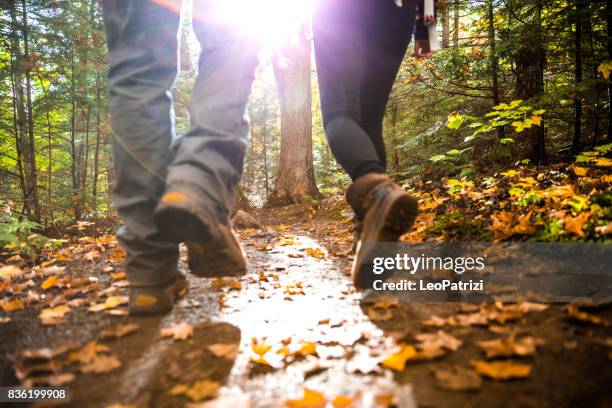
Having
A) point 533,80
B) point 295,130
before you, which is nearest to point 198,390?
point 533,80

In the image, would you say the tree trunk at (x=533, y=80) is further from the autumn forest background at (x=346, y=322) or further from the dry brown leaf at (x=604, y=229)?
the dry brown leaf at (x=604, y=229)

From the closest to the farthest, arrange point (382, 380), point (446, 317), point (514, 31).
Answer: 1. point (382, 380)
2. point (446, 317)
3. point (514, 31)

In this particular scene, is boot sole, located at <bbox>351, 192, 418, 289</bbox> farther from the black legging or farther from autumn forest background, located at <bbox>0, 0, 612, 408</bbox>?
the black legging

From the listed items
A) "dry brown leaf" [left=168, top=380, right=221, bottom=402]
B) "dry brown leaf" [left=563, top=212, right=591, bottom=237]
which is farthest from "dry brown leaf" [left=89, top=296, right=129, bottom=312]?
"dry brown leaf" [left=563, top=212, right=591, bottom=237]

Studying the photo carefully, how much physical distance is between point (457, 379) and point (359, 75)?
1.51 metres

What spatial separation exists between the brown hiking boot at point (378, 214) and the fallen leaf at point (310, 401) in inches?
27.8

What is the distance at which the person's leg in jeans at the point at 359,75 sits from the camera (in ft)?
5.30

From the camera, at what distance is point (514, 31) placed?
13.4ft

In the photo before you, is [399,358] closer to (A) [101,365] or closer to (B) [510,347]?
(B) [510,347]

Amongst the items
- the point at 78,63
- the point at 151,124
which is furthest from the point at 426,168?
the point at 78,63

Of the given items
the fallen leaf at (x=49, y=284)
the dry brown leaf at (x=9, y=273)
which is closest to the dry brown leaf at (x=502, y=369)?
the fallen leaf at (x=49, y=284)

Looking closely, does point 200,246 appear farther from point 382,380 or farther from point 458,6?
point 458,6

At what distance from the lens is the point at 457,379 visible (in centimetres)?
90

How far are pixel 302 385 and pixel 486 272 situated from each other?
119 cm
